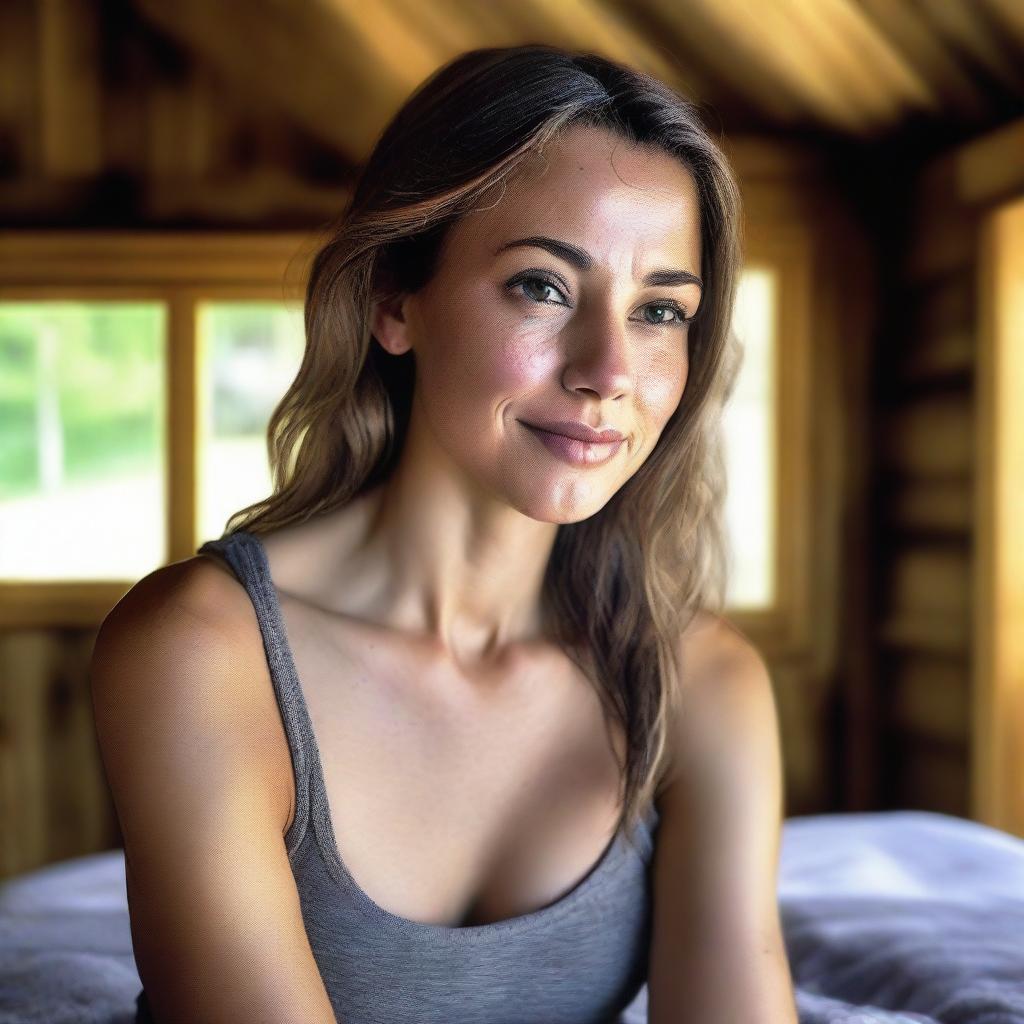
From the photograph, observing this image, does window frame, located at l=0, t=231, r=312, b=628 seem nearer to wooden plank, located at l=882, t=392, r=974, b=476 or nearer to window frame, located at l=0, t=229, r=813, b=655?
window frame, located at l=0, t=229, r=813, b=655

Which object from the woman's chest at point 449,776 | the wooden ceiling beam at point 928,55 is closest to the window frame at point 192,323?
the wooden ceiling beam at point 928,55

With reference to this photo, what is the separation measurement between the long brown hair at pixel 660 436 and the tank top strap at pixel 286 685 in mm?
130

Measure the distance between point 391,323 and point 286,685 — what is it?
0.44 m

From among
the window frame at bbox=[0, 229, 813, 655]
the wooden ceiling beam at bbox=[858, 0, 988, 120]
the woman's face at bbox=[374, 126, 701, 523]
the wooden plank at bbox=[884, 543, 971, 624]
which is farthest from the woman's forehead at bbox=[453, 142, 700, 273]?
the window frame at bbox=[0, 229, 813, 655]

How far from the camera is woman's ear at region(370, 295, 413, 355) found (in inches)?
57.5

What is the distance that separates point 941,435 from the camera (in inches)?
144

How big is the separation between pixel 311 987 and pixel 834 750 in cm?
321

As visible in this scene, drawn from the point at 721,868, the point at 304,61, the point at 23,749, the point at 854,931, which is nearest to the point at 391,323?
the point at 721,868

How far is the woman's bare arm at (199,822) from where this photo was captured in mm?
1139

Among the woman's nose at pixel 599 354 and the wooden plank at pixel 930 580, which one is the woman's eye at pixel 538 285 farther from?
the wooden plank at pixel 930 580

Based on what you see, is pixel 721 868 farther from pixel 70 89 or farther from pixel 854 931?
pixel 70 89

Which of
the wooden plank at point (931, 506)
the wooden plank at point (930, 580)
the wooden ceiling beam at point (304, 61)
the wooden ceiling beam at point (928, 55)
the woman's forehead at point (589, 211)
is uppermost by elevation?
the wooden ceiling beam at point (304, 61)

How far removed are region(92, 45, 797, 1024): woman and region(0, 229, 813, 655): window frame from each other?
2496 mm

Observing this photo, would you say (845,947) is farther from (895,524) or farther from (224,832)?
(895,524)
